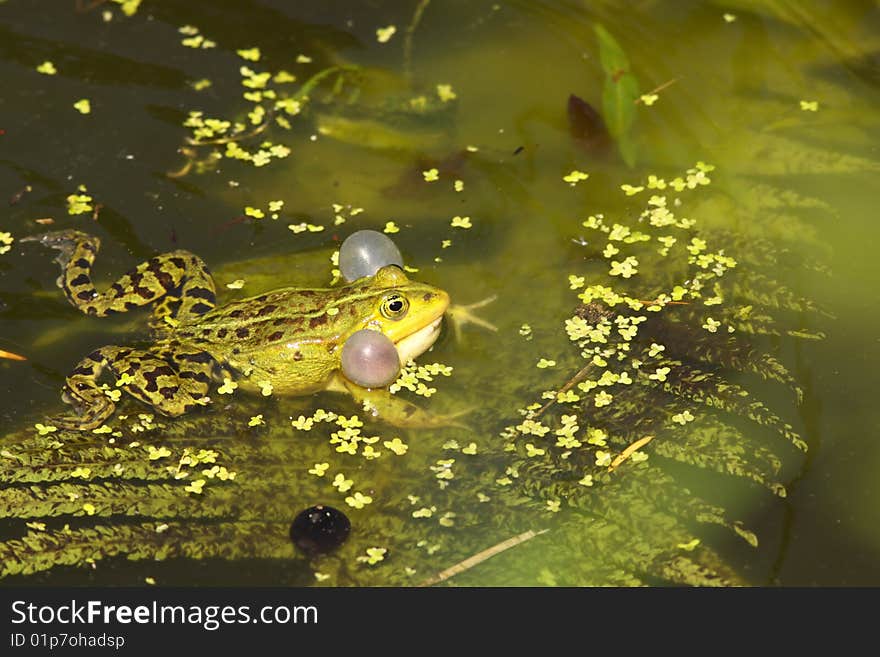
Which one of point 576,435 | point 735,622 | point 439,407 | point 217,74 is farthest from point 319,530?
point 217,74

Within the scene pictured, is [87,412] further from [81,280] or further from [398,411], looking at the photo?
[398,411]

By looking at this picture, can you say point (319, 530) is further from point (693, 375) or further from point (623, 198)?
point (623, 198)

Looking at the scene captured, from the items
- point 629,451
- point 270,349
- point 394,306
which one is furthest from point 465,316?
point 629,451

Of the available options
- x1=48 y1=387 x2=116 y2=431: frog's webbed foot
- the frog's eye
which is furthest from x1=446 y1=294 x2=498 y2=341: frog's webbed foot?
x1=48 y1=387 x2=116 y2=431: frog's webbed foot

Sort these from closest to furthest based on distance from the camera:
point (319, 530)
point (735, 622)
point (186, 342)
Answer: point (735, 622) → point (319, 530) → point (186, 342)

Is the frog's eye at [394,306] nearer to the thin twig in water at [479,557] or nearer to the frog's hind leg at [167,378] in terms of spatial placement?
the frog's hind leg at [167,378]

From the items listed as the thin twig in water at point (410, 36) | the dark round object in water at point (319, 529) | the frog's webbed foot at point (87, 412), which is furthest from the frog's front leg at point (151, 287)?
the thin twig in water at point (410, 36)

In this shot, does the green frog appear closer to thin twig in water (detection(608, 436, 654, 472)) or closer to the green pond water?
the green pond water
